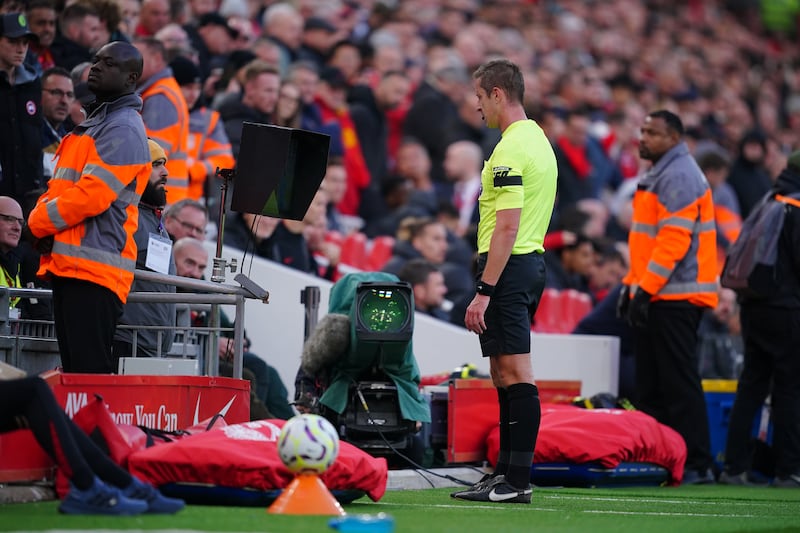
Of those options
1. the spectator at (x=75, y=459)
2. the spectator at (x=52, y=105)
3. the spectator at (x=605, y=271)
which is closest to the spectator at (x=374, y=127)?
the spectator at (x=605, y=271)

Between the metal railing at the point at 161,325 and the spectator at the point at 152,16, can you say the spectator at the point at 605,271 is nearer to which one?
the spectator at the point at 152,16

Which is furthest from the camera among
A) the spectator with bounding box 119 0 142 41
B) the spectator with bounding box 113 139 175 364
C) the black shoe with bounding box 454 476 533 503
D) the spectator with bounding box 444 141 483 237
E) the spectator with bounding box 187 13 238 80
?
the spectator with bounding box 444 141 483 237

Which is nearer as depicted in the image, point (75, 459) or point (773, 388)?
point (75, 459)

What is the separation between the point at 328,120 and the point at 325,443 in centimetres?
922

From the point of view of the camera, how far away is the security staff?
10.1 meters

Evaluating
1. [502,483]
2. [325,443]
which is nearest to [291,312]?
[502,483]

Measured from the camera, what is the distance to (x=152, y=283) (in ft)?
27.1

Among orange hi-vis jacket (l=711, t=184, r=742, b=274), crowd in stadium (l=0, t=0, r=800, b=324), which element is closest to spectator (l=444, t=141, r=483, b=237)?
crowd in stadium (l=0, t=0, r=800, b=324)

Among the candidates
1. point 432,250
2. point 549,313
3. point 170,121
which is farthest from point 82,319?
point 549,313

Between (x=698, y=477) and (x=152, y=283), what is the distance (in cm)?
437

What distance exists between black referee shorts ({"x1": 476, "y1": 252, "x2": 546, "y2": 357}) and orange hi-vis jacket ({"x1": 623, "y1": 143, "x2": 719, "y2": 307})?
2.96 meters

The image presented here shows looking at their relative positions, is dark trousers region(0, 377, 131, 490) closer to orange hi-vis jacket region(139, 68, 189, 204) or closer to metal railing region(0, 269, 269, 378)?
metal railing region(0, 269, 269, 378)

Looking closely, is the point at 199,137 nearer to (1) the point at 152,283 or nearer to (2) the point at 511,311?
(1) the point at 152,283

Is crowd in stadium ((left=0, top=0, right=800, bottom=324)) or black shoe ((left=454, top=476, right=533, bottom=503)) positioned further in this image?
crowd in stadium ((left=0, top=0, right=800, bottom=324))
